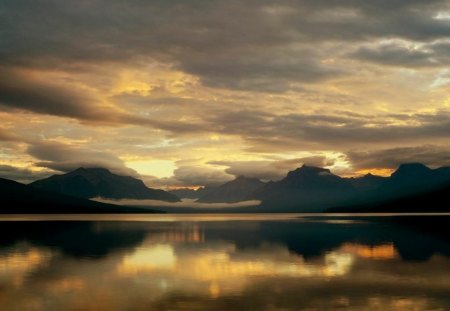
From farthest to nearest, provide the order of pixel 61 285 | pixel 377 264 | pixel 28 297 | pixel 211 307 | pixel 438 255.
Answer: pixel 438 255 < pixel 377 264 < pixel 61 285 < pixel 28 297 < pixel 211 307

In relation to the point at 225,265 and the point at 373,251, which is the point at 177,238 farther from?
the point at 225,265

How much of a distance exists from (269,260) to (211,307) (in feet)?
95.9

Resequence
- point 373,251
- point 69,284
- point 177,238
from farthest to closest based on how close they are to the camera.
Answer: point 177,238, point 373,251, point 69,284

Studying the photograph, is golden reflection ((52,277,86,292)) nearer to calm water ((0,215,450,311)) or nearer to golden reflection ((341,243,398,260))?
calm water ((0,215,450,311))

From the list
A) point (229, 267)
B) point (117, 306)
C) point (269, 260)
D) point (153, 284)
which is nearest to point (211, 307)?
point (117, 306)

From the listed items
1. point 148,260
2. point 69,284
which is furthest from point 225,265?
point 69,284

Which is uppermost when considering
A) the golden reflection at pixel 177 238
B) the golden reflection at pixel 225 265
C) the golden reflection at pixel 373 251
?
the golden reflection at pixel 177 238

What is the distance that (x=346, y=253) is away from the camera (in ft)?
236

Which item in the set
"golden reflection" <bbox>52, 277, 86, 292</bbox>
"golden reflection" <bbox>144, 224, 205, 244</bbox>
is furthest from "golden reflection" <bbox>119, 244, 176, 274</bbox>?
"golden reflection" <bbox>144, 224, 205, 244</bbox>

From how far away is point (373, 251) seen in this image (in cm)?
7488

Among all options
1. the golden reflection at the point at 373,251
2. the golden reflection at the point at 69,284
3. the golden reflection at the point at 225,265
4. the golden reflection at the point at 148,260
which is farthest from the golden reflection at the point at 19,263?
the golden reflection at the point at 373,251

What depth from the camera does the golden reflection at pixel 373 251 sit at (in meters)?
67.9

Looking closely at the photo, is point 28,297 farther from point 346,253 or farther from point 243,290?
point 346,253

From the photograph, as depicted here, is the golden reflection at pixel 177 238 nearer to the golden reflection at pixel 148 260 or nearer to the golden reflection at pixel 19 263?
the golden reflection at pixel 148 260
